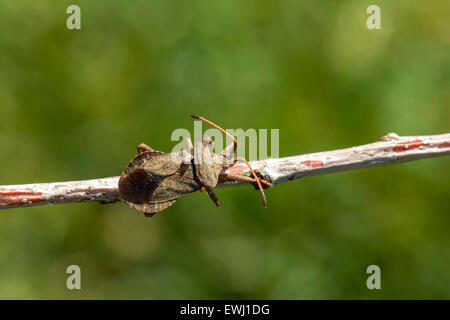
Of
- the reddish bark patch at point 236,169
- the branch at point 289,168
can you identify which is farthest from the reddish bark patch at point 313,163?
the reddish bark patch at point 236,169

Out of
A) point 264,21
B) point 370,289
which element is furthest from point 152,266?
point 264,21

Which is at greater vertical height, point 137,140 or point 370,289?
point 137,140

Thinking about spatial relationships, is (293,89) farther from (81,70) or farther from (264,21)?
(81,70)

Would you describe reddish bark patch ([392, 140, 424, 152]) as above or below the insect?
above

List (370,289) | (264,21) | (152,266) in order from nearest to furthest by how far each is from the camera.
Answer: (370,289) < (152,266) < (264,21)

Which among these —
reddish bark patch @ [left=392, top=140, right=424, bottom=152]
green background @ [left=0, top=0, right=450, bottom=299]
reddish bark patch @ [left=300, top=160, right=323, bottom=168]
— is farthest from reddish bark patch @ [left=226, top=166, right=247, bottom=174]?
green background @ [left=0, top=0, right=450, bottom=299]

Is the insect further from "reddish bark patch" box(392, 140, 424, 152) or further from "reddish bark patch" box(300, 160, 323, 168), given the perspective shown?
"reddish bark patch" box(392, 140, 424, 152)
